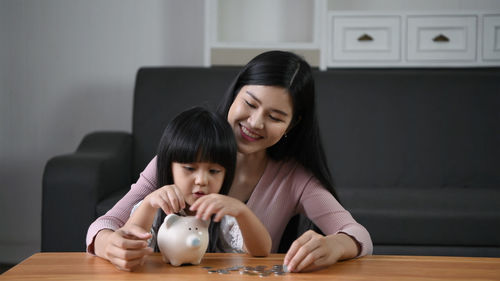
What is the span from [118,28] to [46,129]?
625mm

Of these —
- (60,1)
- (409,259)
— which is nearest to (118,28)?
(60,1)

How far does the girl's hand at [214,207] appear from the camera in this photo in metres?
0.93

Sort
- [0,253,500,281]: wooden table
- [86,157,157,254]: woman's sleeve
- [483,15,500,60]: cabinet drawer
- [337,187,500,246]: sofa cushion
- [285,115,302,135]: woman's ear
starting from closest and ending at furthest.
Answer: [0,253,500,281]: wooden table → [86,157,157,254]: woman's sleeve → [285,115,302,135]: woman's ear → [337,187,500,246]: sofa cushion → [483,15,500,60]: cabinet drawer

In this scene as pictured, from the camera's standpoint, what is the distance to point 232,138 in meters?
1.15

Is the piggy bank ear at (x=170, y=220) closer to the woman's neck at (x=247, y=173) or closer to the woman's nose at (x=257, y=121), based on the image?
the woman's nose at (x=257, y=121)

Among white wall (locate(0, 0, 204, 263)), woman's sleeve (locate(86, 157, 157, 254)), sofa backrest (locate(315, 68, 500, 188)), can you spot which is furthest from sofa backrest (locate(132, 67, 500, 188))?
woman's sleeve (locate(86, 157, 157, 254))

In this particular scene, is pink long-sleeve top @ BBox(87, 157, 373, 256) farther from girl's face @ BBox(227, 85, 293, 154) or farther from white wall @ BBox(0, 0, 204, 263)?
white wall @ BBox(0, 0, 204, 263)

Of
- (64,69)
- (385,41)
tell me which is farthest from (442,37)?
(64,69)

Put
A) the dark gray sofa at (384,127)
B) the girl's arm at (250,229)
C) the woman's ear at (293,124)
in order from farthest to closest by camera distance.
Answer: the dark gray sofa at (384,127), the woman's ear at (293,124), the girl's arm at (250,229)

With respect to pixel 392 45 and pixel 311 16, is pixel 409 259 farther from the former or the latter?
pixel 311 16

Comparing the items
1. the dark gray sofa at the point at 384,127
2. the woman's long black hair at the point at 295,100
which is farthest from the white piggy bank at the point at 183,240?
the dark gray sofa at the point at 384,127

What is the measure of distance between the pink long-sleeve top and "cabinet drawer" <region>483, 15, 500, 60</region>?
1686 millimetres

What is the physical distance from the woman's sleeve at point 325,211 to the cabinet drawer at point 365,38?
150 centimetres

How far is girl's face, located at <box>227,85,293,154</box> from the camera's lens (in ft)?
4.09
